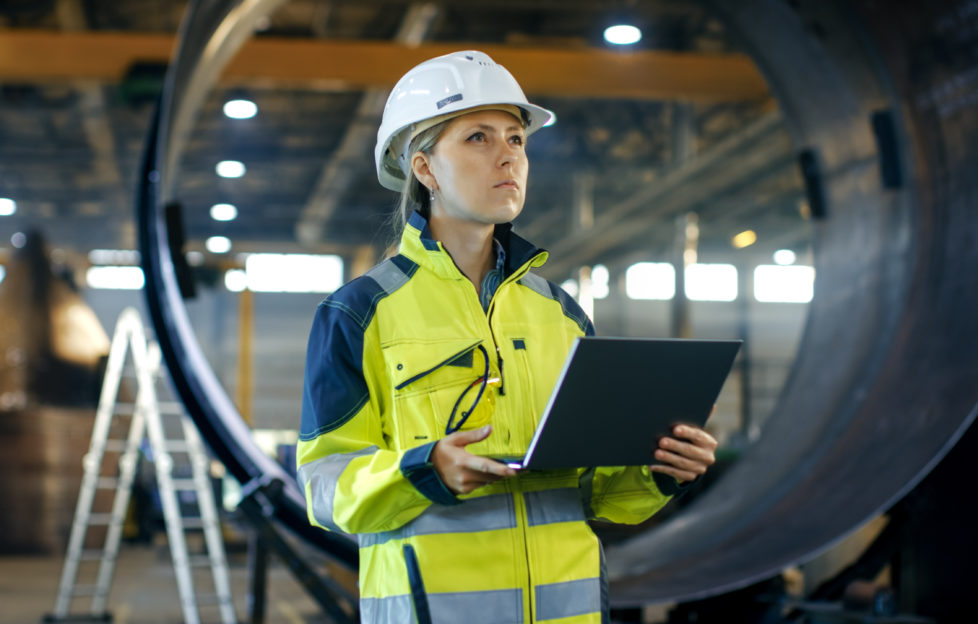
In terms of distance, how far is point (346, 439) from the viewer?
1191 millimetres

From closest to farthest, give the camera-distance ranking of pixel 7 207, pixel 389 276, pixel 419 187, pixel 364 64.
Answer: pixel 389 276 → pixel 419 187 → pixel 364 64 → pixel 7 207

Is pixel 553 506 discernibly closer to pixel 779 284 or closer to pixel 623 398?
pixel 623 398

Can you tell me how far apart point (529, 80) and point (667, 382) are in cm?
622

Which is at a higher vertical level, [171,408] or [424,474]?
[171,408]

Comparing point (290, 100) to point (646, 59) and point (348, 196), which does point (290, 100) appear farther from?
point (646, 59)

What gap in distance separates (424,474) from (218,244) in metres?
17.1

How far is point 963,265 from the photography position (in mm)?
2678

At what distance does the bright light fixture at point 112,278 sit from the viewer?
17297 mm

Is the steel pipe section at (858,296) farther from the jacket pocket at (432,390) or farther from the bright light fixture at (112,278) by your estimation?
the bright light fixture at (112,278)

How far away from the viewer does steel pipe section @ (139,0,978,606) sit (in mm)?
2555

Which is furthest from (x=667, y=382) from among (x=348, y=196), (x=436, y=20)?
(x=348, y=196)

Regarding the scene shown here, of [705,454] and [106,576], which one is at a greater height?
[705,454]

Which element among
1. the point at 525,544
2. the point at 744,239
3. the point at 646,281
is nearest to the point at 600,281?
the point at 646,281

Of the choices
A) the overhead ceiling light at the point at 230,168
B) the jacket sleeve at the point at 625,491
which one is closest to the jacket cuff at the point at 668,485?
the jacket sleeve at the point at 625,491
